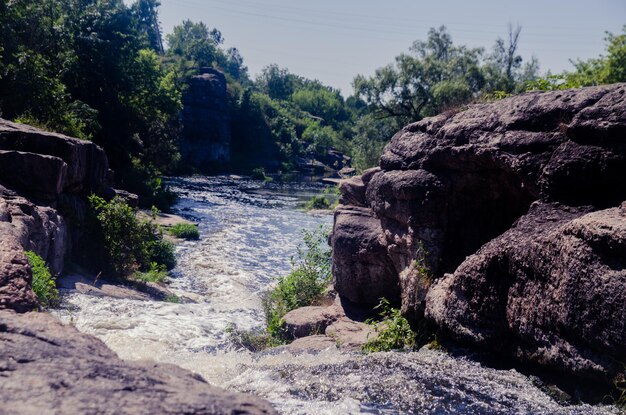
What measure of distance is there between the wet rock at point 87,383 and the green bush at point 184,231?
18.2 m

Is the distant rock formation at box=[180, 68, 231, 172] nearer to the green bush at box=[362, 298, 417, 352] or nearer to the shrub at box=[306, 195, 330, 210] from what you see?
the shrub at box=[306, 195, 330, 210]

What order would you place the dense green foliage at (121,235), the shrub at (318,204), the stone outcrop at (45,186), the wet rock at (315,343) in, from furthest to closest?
the shrub at (318,204) < the dense green foliage at (121,235) < the stone outcrop at (45,186) < the wet rock at (315,343)

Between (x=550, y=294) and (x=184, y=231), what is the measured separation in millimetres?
17739

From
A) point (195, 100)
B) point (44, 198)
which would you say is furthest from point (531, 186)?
point (195, 100)

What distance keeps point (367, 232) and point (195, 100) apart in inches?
2096

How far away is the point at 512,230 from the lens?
20.9 ft

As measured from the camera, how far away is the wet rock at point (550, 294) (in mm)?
4625

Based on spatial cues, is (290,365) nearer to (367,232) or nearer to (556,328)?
(556,328)

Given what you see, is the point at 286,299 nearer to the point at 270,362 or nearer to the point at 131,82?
the point at 270,362

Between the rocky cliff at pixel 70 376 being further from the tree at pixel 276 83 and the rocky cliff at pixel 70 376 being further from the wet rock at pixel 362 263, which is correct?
the tree at pixel 276 83

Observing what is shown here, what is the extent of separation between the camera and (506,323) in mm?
5922

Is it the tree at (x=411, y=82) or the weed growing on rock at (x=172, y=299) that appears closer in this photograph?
the weed growing on rock at (x=172, y=299)

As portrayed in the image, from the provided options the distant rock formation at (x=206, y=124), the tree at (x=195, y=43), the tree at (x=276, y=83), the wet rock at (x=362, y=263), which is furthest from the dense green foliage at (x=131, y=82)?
the tree at (x=276, y=83)

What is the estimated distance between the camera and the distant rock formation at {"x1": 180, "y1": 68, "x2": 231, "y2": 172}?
57084 millimetres
